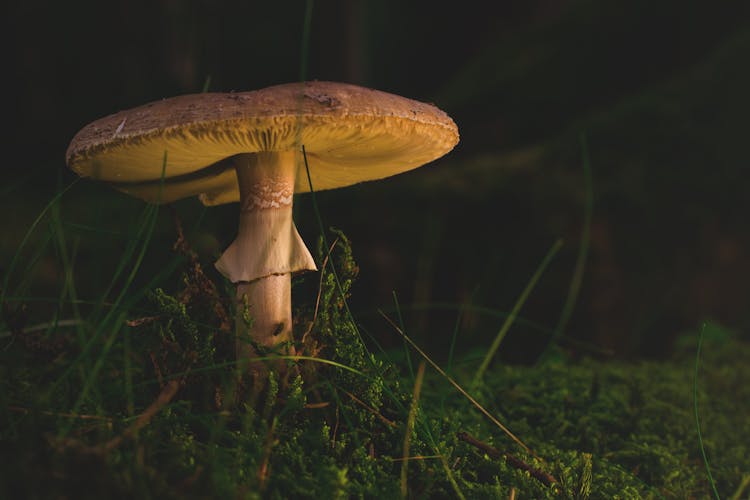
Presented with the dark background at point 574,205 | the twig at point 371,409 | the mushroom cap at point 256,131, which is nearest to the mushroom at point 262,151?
the mushroom cap at point 256,131

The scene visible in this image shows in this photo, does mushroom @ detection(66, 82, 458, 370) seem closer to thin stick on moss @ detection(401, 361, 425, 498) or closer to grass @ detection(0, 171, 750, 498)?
grass @ detection(0, 171, 750, 498)

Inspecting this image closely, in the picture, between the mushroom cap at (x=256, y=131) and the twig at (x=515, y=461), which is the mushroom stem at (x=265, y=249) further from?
the twig at (x=515, y=461)

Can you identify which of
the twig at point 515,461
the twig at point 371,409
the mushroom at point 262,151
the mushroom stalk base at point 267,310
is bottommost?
the twig at point 515,461

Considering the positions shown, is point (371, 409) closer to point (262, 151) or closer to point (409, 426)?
point (409, 426)

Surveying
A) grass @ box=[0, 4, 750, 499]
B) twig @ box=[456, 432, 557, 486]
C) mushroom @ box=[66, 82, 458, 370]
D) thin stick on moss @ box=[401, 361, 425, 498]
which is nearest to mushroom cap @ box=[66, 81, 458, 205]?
mushroom @ box=[66, 82, 458, 370]

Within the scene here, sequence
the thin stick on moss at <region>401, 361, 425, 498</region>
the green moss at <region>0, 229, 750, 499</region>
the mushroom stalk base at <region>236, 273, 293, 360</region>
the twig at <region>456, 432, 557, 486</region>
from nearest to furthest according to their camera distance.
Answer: the green moss at <region>0, 229, 750, 499</region>
the thin stick on moss at <region>401, 361, 425, 498</region>
the twig at <region>456, 432, 557, 486</region>
the mushroom stalk base at <region>236, 273, 293, 360</region>

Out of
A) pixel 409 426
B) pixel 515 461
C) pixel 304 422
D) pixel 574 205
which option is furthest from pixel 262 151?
pixel 574 205

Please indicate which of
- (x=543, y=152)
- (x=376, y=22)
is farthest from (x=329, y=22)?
(x=376, y=22)
